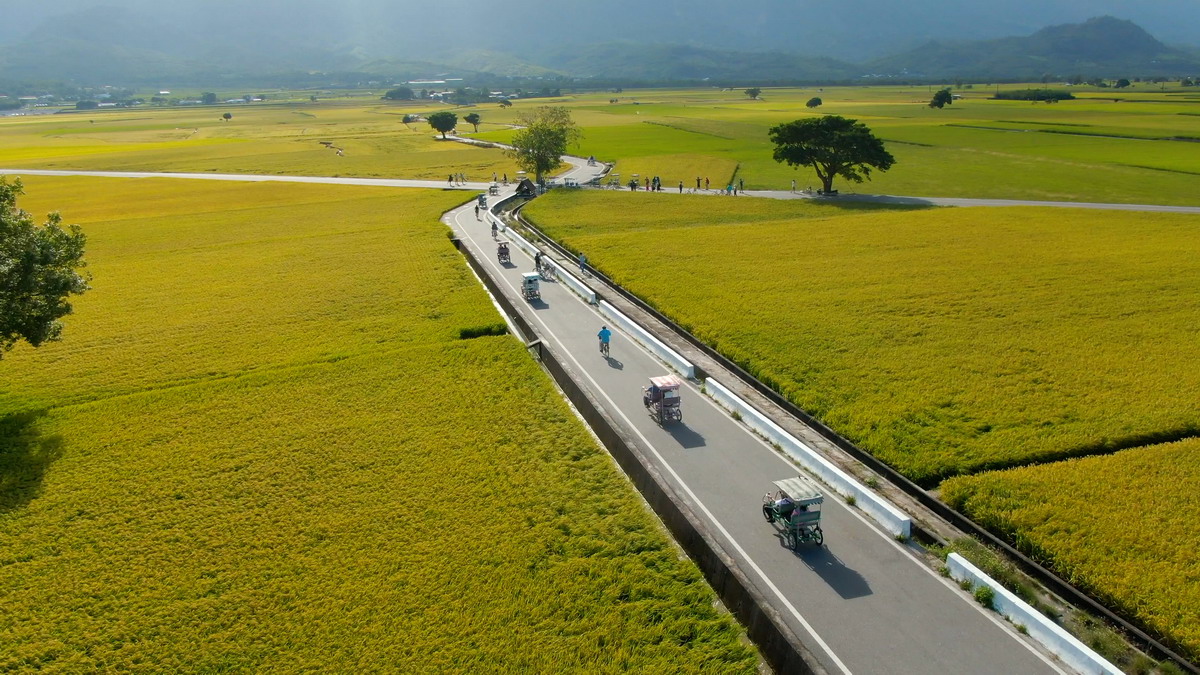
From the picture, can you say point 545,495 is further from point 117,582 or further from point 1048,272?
point 1048,272

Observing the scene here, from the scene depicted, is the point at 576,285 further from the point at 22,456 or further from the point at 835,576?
the point at 22,456

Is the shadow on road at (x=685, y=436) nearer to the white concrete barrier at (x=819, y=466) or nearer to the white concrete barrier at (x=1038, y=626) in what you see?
the white concrete barrier at (x=819, y=466)

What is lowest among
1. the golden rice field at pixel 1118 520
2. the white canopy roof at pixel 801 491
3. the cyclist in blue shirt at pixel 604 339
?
the golden rice field at pixel 1118 520

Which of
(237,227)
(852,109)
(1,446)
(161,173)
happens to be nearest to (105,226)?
(237,227)

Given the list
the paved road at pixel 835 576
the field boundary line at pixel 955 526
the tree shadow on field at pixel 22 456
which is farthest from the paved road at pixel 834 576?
the tree shadow on field at pixel 22 456

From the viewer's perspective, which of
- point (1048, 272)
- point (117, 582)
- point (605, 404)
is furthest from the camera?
point (1048, 272)

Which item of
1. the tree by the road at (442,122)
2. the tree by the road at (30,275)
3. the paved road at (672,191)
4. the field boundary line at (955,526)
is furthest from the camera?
the tree by the road at (442,122)

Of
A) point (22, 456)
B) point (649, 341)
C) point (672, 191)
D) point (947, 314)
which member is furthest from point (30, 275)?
point (672, 191)
